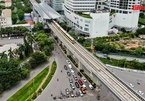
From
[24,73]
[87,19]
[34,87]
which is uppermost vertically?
[87,19]

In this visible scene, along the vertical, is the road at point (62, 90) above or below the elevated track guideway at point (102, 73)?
below

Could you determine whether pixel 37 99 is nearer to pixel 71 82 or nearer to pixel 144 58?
pixel 71 82

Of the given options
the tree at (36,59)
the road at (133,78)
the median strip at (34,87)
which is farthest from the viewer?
the tree at (36,59)

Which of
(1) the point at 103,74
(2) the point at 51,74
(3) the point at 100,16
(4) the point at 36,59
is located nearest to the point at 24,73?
(4) the point at 36,59

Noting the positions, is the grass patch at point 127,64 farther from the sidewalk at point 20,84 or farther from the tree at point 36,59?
the tree at point 36,59

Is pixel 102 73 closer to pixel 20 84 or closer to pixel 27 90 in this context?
pixel 27 90

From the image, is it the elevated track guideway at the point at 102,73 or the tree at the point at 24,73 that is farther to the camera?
the tree at the point at 24,73

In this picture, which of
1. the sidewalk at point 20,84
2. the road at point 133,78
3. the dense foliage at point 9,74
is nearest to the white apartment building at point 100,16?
the road at point 133,78

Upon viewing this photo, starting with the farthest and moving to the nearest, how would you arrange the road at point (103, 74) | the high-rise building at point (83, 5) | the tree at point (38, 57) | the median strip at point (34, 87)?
the high-rise building at point (83, 5) → the tree at point (38, 57) → the median strip at point (34, 87) → the road at point (103, 74)
